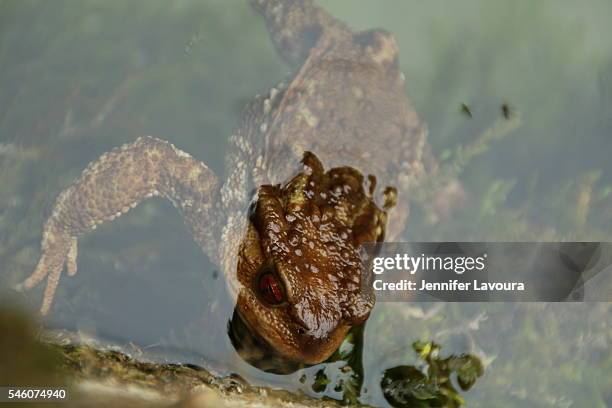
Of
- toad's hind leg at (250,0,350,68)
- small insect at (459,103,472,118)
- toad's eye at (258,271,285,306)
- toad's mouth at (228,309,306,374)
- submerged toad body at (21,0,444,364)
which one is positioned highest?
toad's hind leg at (250,0,350,68)

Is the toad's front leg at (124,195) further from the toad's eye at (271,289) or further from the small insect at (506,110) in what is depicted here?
the small insect at (506,110)

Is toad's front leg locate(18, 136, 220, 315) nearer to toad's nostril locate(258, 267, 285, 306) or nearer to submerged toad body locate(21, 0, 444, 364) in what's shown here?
submerged toad body locate(21, 0, 444, 364)

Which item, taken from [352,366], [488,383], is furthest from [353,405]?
[488,383]

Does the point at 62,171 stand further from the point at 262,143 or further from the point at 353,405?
the point at 353,405

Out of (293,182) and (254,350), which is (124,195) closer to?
(293,182)

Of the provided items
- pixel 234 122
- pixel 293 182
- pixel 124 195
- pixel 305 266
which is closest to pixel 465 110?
pixel 293 182

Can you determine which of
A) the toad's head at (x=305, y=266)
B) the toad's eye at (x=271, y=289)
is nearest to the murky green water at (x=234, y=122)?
the toad's head at (x=305, y=266)

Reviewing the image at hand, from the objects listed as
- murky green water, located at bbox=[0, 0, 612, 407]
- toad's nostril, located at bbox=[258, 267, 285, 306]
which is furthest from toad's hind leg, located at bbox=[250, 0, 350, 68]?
toad's nostril, located at bbox=[258, 267, 285, 306]
